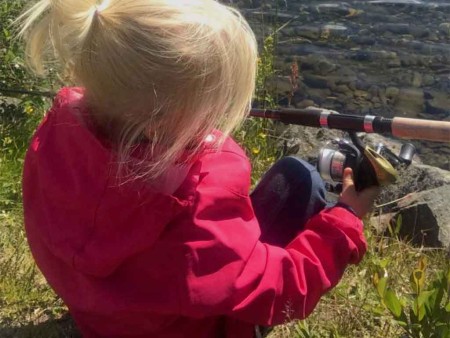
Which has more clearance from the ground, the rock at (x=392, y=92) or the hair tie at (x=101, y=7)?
the hair tie at (x=101, y=7)

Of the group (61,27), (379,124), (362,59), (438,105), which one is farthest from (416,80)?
(61,27)

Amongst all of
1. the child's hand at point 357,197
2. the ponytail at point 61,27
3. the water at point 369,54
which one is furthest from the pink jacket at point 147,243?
the water at point 369,54

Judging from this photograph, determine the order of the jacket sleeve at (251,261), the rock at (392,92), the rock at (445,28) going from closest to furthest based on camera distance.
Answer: the jacket sleeve at (251,261) → the rock at (392,92) → the rock at (445,28)

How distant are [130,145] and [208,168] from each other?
22cm

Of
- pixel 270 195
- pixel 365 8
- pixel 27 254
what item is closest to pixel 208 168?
pixel 270 195

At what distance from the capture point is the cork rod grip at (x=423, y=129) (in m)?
2.11

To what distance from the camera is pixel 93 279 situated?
72.4 inches

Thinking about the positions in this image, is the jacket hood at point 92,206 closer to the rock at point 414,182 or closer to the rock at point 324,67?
the rock at point 414,182

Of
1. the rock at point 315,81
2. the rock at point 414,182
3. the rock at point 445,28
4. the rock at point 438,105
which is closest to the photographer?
the rock at point 414,182

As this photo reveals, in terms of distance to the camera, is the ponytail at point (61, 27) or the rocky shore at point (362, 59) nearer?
the ponytail at point (61, 27)

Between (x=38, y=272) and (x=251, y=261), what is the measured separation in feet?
3.87

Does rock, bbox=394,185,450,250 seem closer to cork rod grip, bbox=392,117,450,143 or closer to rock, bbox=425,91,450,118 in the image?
cork rod grip, bbox=392,117,450,143

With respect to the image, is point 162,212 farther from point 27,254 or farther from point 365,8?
point 365,8

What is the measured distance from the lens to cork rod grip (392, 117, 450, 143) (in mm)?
2105
